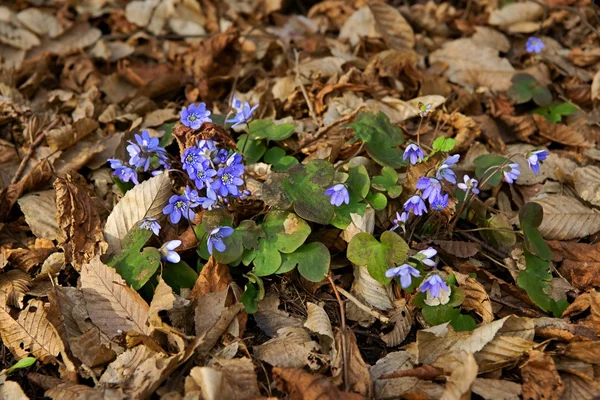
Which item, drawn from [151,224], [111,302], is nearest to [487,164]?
[151,224]

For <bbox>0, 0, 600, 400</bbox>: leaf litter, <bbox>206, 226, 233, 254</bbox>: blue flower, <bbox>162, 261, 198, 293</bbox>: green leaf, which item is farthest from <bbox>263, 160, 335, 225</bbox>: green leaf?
<bbox>162, 261, 198, 293</bbox>: green leaf

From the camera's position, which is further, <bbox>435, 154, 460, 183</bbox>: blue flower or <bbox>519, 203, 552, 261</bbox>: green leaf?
<bbox>519, 203, 552, 261</bbox>: green leaf

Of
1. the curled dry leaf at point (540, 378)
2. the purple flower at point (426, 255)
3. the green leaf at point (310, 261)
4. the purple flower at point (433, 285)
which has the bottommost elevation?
the curled dry leaf at point (540, 378)

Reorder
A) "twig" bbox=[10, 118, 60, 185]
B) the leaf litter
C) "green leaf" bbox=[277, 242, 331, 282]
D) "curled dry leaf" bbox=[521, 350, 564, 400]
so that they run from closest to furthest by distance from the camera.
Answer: "curled dry leaf" bbox=[521, 350, 564, 400]
the leaf litter
"green leaf" bbox=[277, 242, 331, 282]
"twig" bbox=[10, 118, 60, 185]

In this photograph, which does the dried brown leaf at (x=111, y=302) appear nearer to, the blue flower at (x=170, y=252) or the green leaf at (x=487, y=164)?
the blue flower at (x=170, y=252)

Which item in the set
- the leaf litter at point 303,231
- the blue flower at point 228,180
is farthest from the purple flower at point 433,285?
the blue flower at point 228,180

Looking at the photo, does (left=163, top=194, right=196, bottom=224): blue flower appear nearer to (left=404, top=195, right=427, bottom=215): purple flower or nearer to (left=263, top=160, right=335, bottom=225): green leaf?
(left=263, top=160, right=335, bottom=225): green leaf
